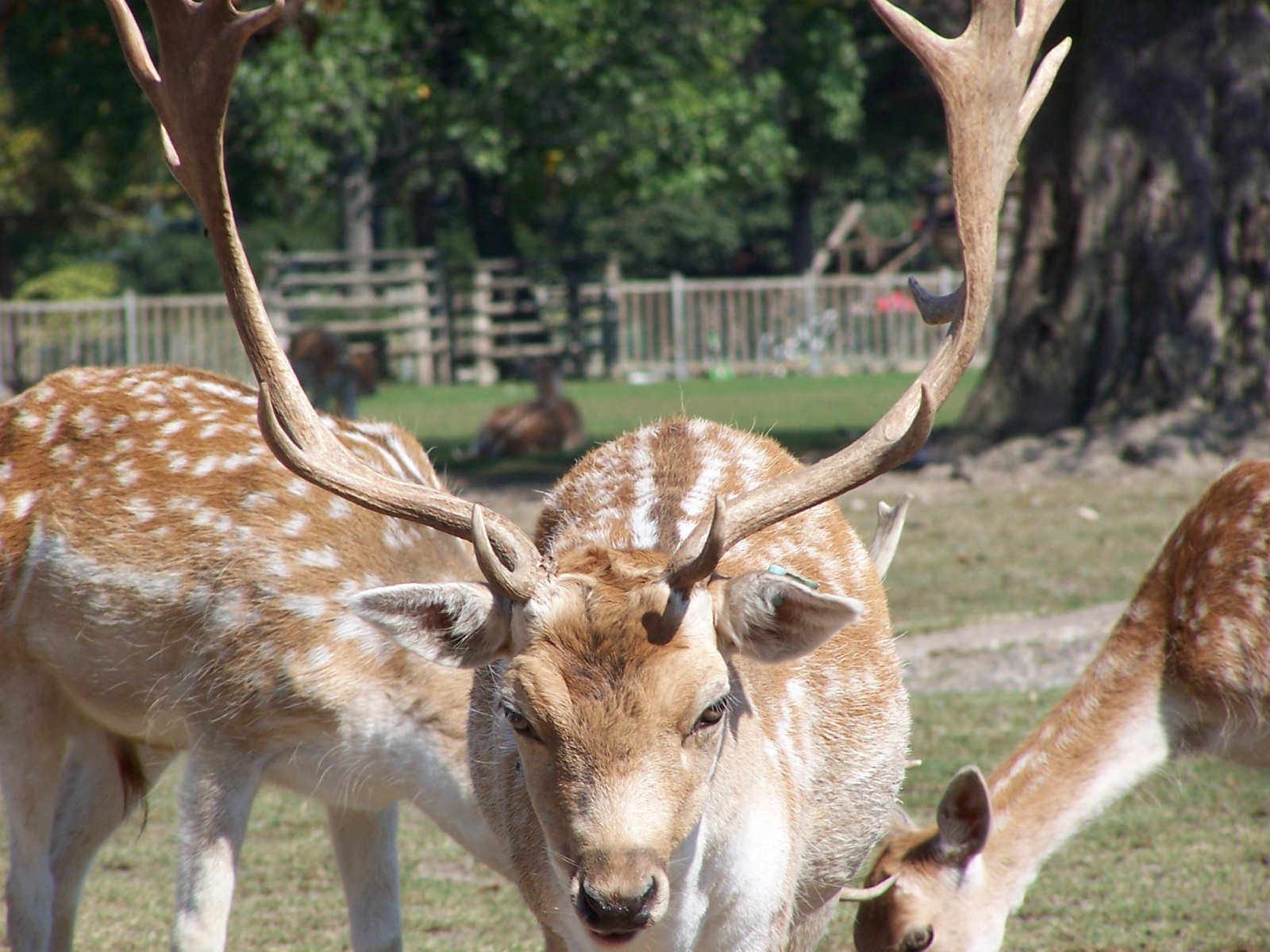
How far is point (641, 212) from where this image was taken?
151ft

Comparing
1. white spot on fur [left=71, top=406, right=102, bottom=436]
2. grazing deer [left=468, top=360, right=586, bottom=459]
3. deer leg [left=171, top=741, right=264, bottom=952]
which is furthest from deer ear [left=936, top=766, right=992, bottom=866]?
grazing deer [left=468, top=360, right=586, bottom=459]

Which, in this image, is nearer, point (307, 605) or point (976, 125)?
point (976, 125)

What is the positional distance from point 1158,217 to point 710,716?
35.1ft

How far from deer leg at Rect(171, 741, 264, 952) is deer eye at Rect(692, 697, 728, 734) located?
161cm

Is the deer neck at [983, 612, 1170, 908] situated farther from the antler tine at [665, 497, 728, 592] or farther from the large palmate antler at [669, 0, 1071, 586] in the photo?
the antler tine at [665, 497, 728, 592]

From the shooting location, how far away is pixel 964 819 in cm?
438

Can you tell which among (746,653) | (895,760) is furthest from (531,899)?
(895,760)

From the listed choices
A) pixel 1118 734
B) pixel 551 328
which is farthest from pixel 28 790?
pixel 551 328

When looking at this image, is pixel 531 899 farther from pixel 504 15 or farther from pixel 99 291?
pixel 99 291

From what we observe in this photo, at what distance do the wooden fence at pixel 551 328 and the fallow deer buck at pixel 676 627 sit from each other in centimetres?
2526

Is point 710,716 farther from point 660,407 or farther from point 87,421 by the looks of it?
point 660,407

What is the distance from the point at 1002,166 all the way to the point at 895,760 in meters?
1.71

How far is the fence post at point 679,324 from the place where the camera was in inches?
1238


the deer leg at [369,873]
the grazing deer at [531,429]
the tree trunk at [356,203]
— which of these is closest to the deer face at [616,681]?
the deer leg at [369,873]
